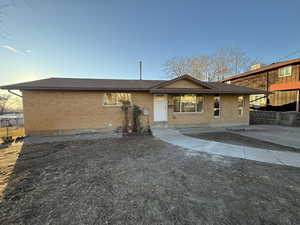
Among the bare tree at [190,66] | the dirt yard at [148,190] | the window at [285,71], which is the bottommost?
the dirt yard at [148,190]

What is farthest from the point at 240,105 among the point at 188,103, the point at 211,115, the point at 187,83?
the point at 187,83

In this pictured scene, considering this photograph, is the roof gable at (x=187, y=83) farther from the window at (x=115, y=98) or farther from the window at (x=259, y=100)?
the window at (x=259, y=100)

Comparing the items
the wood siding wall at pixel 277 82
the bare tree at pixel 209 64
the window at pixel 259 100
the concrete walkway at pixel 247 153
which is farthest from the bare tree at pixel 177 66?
the concrete walkway at pixel 247 153

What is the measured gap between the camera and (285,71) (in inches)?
481

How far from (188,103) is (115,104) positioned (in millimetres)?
5115

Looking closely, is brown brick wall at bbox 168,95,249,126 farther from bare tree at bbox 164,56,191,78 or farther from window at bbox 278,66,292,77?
bare tree at bbox 164,56,191,78

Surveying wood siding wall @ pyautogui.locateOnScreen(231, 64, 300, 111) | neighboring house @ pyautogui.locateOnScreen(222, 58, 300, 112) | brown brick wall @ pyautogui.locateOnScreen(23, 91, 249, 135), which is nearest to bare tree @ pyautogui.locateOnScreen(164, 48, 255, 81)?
wood siding wall @ pyautogui.locateOnScreen(231, 64, 300, 111)

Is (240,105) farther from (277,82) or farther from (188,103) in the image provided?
(277,82)

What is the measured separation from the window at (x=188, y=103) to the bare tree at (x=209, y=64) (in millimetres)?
14518

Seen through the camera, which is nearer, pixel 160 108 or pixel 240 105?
pixel 160 108

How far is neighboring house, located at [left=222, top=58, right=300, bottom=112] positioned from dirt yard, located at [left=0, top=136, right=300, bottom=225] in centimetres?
1062

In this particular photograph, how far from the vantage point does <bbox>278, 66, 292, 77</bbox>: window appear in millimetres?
11846

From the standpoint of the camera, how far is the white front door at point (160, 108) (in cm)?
880

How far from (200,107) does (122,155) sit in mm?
7031
